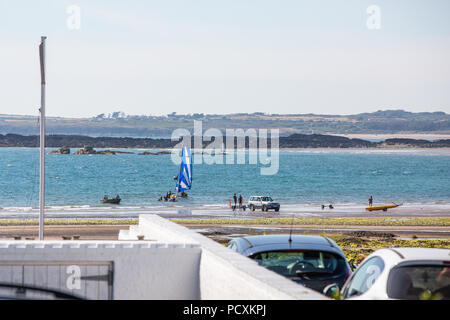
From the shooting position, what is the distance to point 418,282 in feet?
22.6

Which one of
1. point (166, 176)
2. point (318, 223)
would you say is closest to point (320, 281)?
point (318, 223)

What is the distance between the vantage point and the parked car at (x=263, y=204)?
215 feet

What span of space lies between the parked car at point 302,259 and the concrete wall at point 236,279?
73 centimetres

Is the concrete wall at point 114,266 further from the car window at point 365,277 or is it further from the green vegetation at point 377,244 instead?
the green vegetation at point 377,244

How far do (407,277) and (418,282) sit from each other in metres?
0.13

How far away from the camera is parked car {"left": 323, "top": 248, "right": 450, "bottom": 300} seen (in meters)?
6.76

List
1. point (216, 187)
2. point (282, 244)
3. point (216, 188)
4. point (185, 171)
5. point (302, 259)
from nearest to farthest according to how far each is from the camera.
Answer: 1. point (302, 259)
2. point (282, 244)
3. point (185, 171)
4. point (216, 188)
5. point (216, 187)

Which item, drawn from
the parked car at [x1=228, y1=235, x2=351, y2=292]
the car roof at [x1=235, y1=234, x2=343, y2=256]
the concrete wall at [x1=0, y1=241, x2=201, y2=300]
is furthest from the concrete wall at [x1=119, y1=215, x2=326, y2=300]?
the parked car at [x1=228, y1=235, x2=351, y2=292]

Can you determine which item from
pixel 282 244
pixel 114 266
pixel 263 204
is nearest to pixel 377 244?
pixel 282 244

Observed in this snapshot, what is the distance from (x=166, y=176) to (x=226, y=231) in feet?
439

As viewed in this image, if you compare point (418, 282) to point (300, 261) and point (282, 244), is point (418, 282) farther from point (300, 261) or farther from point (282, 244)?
point (282, 244)

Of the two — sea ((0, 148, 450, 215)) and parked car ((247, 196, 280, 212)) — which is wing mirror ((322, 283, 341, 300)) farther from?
sea ((0, 148, 450, 215))

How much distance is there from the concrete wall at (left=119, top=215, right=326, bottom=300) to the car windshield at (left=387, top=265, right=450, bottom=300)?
100cm

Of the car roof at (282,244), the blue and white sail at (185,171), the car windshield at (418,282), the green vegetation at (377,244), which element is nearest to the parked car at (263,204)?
the green vegetation at (377,244)
